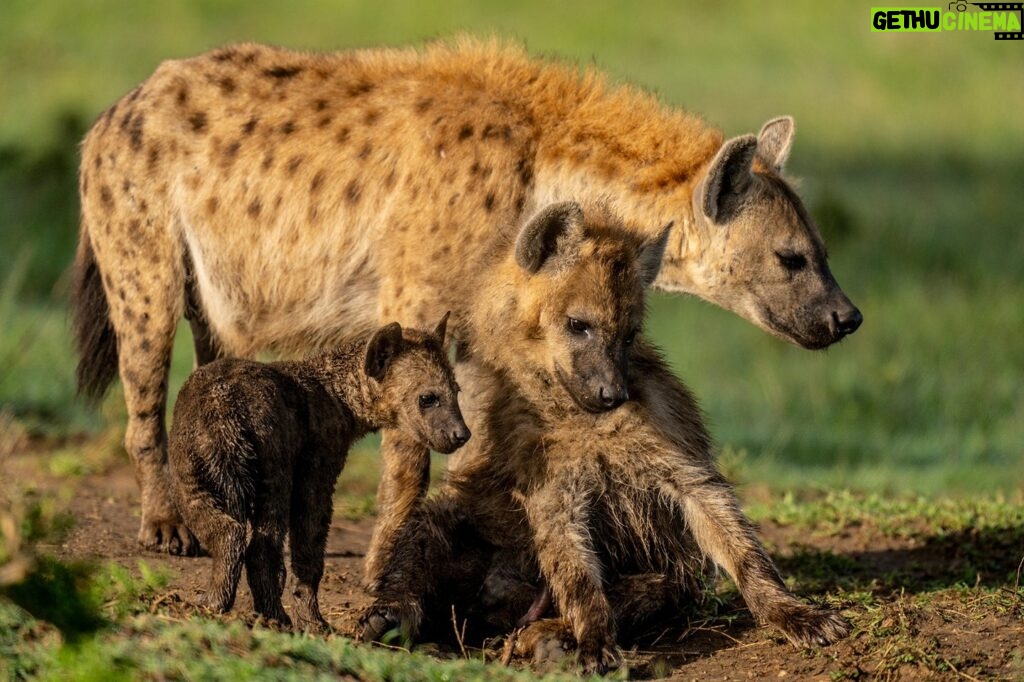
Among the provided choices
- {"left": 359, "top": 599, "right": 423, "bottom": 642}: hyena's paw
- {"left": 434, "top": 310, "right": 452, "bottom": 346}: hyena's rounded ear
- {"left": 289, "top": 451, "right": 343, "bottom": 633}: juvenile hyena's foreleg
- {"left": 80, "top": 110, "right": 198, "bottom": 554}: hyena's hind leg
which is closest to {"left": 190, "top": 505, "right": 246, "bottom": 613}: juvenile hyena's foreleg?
{"left": 289, "top": 451, "right": 343, "bottom": 633}: juvenile hyena's foreleg

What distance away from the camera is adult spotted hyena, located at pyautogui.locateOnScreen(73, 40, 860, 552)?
5.70 m

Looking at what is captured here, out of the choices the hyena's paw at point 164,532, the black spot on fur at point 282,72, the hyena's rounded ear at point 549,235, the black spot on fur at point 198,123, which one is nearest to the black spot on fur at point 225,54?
the black spot on fur at point 282,72

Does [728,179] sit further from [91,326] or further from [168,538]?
[91,326]

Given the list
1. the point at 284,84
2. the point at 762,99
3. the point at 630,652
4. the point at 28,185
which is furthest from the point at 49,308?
the point at 762,99

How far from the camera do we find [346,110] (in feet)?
19.7

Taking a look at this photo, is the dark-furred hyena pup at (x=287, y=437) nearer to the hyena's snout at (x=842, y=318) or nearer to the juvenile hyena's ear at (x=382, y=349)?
the juvenile hyena's ear at (x=382, y=349)

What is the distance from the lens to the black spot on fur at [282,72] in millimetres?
6125

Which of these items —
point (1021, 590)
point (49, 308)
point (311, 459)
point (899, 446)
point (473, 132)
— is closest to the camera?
point (311, 459)

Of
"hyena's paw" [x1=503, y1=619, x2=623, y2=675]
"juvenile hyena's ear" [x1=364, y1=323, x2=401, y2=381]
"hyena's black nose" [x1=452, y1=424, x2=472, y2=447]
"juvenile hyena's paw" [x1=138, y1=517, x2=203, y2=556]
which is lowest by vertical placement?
"hyena's paw" [x1=503, y1=619, x2=623, y2=675]

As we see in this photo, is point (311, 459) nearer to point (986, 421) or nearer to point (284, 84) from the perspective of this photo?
point (284, 84)

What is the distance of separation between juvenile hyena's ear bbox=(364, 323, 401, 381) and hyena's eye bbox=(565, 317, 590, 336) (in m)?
0.51

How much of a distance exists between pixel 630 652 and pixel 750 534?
0.51 m

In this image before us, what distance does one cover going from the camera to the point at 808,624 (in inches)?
181

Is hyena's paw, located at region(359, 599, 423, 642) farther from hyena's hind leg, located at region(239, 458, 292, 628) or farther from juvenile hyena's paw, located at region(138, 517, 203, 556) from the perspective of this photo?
juvenile hyena's paw, located at region(138, 517, 203, 556)
